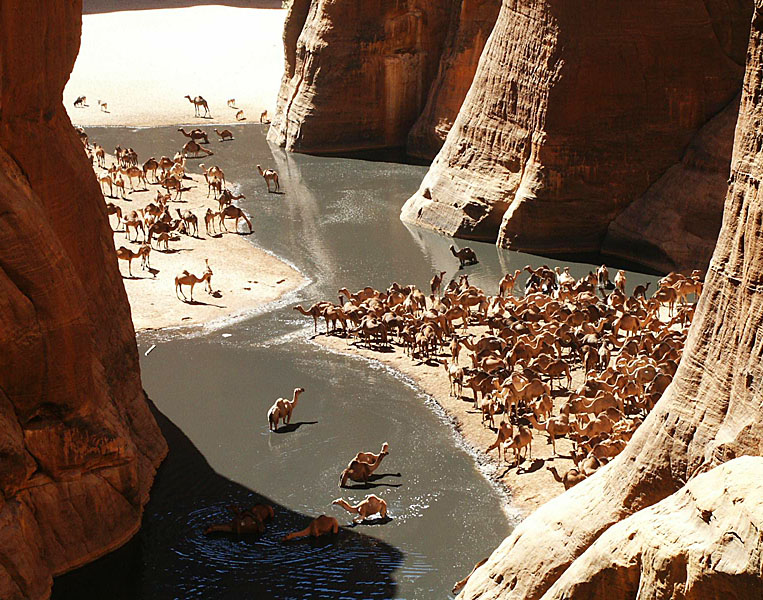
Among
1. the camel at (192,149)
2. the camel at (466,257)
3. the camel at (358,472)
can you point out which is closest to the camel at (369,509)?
the camel at (358,472)

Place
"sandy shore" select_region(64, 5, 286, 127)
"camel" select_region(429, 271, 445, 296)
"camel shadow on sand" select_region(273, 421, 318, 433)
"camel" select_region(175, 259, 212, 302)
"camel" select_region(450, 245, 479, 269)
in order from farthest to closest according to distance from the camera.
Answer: "sandy shore" select_region(64, 5, 286, 127), "camel" select_region(450, 245, 479, 269), "camel" select_region(175, 259, 212, 302), "camel" select_region(429, 271, 445, 296), "camel shadow on sand" select_region(273, 421, 318, 433)

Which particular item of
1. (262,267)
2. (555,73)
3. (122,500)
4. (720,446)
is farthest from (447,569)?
(555,73)

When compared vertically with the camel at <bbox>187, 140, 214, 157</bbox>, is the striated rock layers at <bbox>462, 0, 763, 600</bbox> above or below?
above

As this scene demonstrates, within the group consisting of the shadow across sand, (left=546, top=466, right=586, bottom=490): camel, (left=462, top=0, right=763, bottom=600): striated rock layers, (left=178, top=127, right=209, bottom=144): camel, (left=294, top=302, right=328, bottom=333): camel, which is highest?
(left=462, top=0, right=763, bottom=600): striated rock layers

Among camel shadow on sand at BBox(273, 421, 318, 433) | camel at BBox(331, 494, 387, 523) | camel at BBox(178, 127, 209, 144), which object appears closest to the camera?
camel at BBox(331, 494, 387, 523)

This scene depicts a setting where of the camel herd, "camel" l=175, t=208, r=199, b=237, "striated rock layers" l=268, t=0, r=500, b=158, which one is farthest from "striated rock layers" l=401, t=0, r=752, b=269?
"striated rock layers" l=268, t=0, r=500, b=158

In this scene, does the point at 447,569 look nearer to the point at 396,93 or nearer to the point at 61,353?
the point at 61,353

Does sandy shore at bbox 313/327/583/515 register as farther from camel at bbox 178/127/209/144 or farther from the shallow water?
camel at bbox 178/127/209/144
